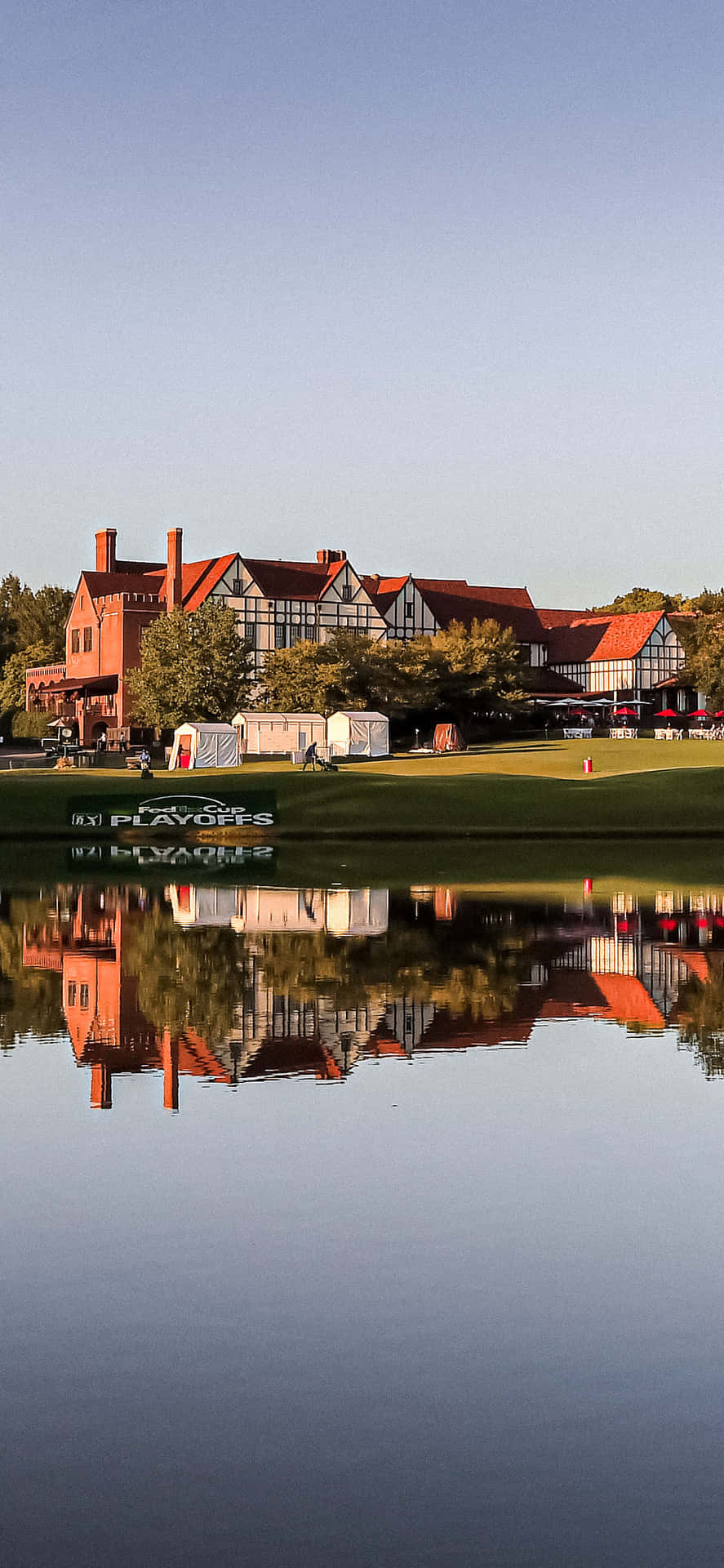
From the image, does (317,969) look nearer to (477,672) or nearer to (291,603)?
(477,672)

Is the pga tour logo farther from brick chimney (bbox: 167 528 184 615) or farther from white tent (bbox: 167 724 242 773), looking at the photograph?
brick chimney (bbox: 167 528 184 615)

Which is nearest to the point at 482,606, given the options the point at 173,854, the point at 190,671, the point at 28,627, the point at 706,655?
the point at 706,655

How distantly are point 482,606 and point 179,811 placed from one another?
80.1 metres

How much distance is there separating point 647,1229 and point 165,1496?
13.6 feet

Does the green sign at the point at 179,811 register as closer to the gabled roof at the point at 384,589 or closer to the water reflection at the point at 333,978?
the water reflection at the point at 333,978

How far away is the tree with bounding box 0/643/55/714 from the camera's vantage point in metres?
146

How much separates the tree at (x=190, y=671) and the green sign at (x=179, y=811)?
38.7 metres

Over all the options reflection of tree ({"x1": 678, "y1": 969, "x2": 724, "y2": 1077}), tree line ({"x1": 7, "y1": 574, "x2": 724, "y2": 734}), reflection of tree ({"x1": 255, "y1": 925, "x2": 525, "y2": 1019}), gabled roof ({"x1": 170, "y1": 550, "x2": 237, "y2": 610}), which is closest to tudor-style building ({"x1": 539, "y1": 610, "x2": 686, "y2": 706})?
tree line ({"x1": 7, "y1": 574, "x2": 724, "y2": 734})

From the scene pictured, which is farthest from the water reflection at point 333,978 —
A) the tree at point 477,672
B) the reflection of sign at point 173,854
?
the tree at point 477,672

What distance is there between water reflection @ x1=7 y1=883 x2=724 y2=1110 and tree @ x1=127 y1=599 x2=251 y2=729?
212 feet

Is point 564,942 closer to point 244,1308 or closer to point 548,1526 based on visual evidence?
point 244,1308

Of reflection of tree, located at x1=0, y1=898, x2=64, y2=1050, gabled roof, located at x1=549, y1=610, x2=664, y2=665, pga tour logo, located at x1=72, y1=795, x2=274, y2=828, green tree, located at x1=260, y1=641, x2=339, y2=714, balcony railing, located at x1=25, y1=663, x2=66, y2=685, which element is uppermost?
gabled roof, located at x1=549, y1=610, x2=664, y2=665

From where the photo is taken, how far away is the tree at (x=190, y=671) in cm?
9675

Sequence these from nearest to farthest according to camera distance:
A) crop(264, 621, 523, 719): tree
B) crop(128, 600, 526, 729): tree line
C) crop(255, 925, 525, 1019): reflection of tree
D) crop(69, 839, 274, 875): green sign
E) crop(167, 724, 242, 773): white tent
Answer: crop(255, 925, 525, 1019): reflection of tree < crop(69, 839, 274, 875): green sign < crop(167, 724, 242, 773): white tent < crop(128, 600, 526, 729): tree line < crop(264, 621, 523, 719): tree
